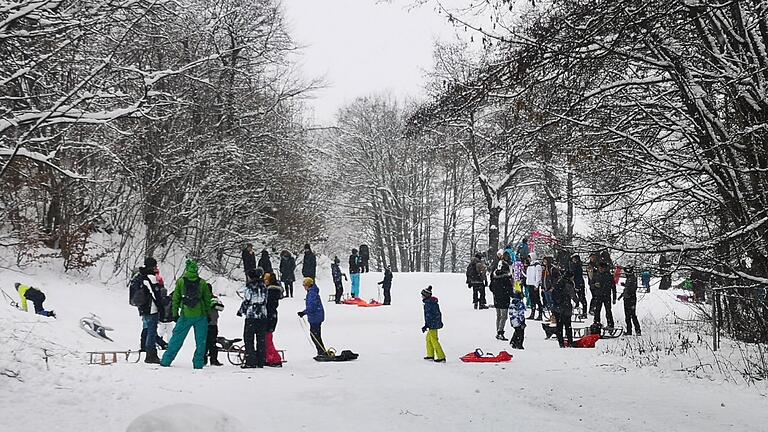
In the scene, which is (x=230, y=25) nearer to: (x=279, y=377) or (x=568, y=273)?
(x=568, y=273)

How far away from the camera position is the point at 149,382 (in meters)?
10.2

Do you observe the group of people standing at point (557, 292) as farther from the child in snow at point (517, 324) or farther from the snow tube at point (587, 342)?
the snow tube at point (587, 342)

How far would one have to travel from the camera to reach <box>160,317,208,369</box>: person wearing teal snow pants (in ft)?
39.9

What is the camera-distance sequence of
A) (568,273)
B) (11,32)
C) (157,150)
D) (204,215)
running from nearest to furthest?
(11,32)
(568,273)
(157,150)
(204,215)

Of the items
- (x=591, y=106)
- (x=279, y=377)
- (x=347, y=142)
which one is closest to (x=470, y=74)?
(x=591, y=106)

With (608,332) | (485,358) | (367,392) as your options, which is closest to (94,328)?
(367,392)

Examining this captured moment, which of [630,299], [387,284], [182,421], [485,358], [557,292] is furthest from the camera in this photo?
[387,284]

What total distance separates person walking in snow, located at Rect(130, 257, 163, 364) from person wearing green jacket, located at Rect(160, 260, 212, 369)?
73 centimetres

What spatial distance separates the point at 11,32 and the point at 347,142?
45257 mm

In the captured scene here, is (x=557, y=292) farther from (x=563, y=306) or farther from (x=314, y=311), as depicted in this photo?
(x=314, y=311)

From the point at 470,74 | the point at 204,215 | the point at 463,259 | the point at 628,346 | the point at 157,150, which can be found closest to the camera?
the point at 470,74

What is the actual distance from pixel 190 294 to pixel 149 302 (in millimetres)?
1290

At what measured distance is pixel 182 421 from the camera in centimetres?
519

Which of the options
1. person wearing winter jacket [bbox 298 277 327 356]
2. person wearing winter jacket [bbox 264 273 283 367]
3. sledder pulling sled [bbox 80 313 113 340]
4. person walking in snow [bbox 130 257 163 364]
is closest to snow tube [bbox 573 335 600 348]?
person wearing winter jacket [bbox 298 277 327 356]
